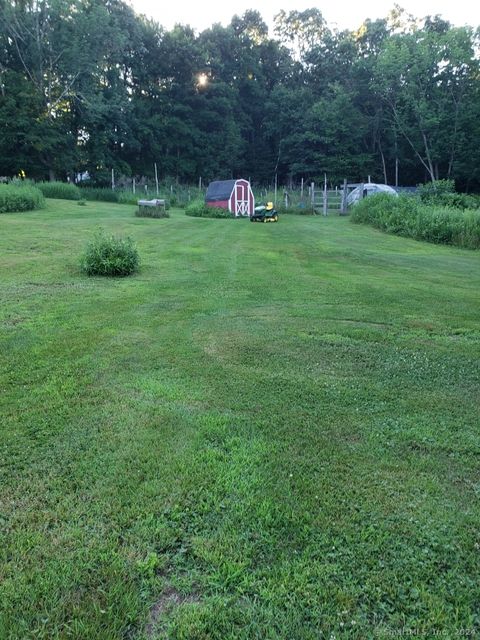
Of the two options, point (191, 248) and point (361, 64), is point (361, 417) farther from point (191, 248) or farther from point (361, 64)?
point (361, 64)

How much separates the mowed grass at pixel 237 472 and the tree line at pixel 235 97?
88.1ft

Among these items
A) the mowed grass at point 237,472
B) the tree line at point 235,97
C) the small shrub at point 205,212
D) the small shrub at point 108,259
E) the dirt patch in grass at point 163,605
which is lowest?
the dirt patch in grass at point 163,605

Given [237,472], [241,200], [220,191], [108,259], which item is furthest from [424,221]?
[237,472]

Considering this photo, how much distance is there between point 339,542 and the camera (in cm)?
169

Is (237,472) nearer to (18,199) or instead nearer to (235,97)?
(18,199)

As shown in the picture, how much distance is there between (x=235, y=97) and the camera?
38.7m

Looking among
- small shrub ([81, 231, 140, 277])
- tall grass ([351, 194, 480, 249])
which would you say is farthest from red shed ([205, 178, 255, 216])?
small shrub ([81, 231, 140, 277])

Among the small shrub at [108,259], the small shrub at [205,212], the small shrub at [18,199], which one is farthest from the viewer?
the small shrub at [205,212]

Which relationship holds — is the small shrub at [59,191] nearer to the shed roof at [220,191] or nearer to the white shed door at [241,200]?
the shed roof at [220,191]

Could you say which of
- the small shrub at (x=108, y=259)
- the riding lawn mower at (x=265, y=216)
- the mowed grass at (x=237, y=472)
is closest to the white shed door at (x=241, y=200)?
the riding lawn mower at (x=265, y=216)

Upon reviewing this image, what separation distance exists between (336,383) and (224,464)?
1192 mm

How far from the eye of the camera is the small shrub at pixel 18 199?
1373 cm

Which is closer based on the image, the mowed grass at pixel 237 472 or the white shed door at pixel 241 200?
the mowed grass at pixel 237 472

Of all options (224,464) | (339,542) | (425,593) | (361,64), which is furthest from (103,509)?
(361,64)
